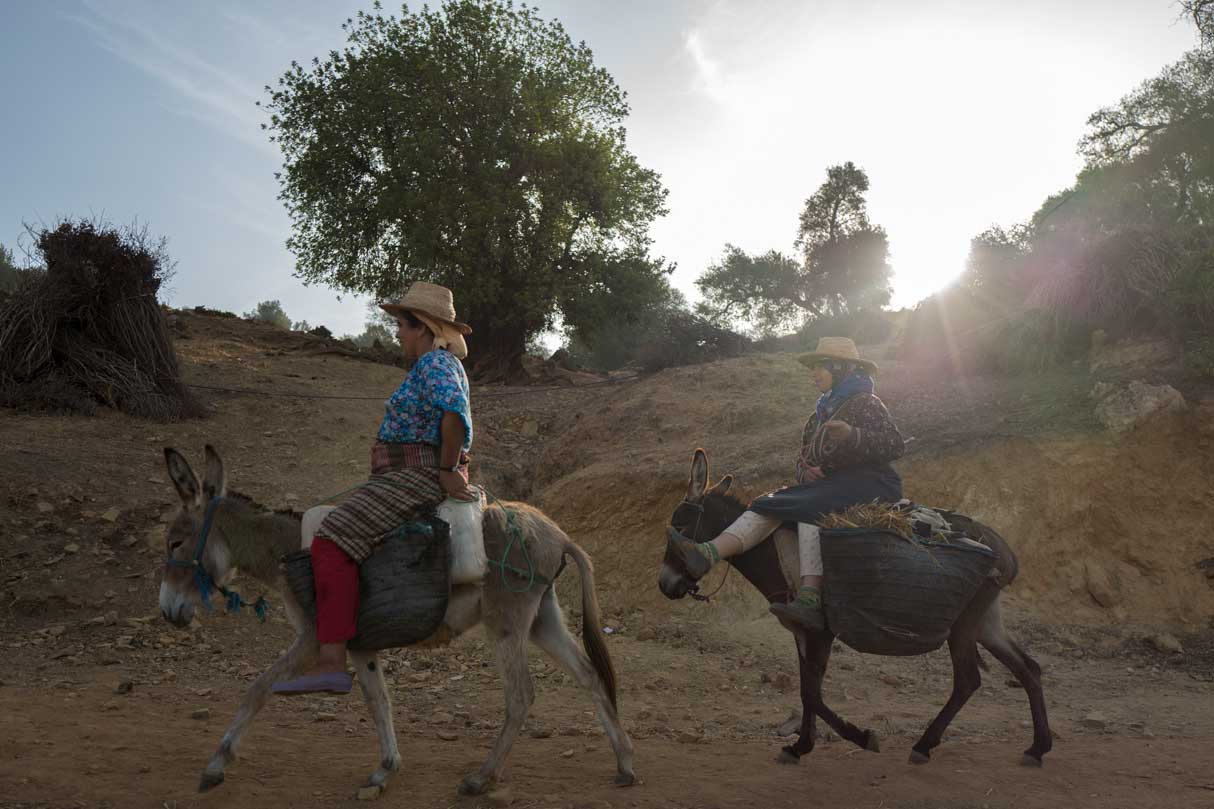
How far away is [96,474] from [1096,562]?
11.4 meters

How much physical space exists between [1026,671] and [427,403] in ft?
13.0

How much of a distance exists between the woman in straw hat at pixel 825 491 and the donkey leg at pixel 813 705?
0.73ft

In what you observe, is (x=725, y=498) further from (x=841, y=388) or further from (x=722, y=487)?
(x=841, y=388)

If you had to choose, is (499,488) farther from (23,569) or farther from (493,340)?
(493,340)

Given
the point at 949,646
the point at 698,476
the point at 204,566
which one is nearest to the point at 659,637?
the point at 698,476

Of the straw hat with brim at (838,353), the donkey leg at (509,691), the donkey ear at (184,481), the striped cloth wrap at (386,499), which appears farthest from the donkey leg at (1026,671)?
the donkey ear at (184,481)

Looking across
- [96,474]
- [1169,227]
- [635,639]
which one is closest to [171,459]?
[635,639]

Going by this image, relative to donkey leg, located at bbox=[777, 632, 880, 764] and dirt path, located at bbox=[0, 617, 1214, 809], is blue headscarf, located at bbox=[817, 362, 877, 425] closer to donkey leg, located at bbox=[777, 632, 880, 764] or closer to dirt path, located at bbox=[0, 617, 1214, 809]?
donkey leg, located at bbox=[777, 632, 880, 764]

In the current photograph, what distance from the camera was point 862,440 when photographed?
504 cm

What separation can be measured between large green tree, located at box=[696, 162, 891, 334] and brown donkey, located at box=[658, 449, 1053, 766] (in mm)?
34510

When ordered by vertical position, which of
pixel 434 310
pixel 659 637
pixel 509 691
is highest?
pixel 434 310

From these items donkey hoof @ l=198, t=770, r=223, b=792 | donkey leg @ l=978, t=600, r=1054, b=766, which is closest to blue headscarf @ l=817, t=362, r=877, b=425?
donkey leg @ l=978, t=600, r=1054, b=766

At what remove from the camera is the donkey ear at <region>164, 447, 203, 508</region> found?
4.48 m

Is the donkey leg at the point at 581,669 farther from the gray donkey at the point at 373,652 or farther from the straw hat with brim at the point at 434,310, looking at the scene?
the straw hat with brim at the point at 434,310
